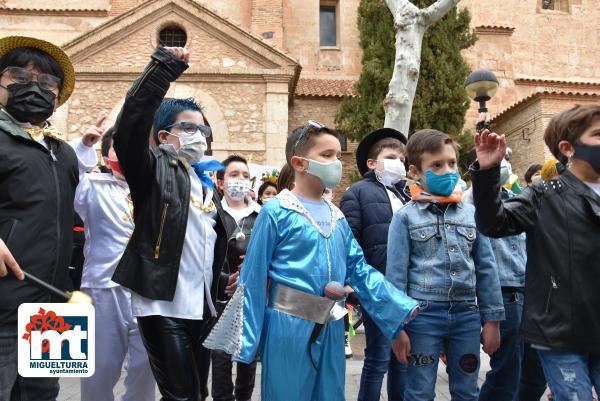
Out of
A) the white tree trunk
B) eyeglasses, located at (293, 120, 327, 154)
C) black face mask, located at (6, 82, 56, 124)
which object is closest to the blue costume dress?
eyeglasses, located at (293, 120, 327, 154)

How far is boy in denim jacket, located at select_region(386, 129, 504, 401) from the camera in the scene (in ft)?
9.93

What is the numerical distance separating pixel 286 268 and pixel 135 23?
47.2ft

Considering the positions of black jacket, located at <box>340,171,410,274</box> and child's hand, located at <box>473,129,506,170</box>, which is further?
black jacket, located at <box>340,171,410,274</box>

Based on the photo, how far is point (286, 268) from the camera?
8.80 feet

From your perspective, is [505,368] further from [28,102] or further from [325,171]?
[28,102]

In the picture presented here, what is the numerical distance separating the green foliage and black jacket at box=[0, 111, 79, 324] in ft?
43.4

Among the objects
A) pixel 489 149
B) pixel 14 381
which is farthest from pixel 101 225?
pixel 489 149

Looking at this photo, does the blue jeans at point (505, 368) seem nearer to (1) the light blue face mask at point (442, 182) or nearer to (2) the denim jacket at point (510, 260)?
(2) the denim jacket at point (510, 260)

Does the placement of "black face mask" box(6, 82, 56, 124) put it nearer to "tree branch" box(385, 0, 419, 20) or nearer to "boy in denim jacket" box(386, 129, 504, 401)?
"boy in denim jacket" box(386, 129, 504, 401)

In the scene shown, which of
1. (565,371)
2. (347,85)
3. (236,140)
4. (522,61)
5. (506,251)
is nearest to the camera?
(565,371)

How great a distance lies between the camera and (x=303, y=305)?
263 cm

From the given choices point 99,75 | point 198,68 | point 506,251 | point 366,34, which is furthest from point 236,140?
point 506,251

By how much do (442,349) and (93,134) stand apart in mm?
2453

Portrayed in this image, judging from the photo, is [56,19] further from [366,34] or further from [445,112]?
[445,112]
